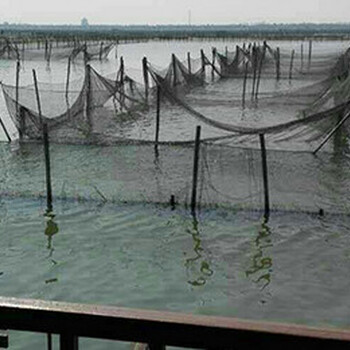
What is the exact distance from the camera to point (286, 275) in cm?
781

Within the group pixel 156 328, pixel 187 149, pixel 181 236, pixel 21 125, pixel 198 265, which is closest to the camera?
pixel 156 328

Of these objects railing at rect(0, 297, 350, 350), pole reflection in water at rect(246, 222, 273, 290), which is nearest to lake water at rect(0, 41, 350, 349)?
pole reflection in water at rect(246, 222, 273, 290)

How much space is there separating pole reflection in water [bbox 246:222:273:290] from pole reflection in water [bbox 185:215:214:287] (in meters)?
0.54

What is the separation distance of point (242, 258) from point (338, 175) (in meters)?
4.79

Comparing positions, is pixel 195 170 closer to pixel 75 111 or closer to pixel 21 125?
pixel 21 125

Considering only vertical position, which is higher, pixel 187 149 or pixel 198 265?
pixel 187 149

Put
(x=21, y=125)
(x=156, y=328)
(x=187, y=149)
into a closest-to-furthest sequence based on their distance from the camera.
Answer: (x=156, y=328), (x=187, y=149), (x=21, y=125)

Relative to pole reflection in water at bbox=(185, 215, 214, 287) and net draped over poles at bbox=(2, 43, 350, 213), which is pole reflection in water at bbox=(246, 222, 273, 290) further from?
net draped over poles at bbox=(2, 43, 350, 213)

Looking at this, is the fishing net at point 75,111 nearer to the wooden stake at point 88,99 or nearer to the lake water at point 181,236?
the wooden stake at point 88,99

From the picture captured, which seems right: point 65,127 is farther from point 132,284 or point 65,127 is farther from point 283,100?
point 283,100

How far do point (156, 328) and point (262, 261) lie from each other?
660cm

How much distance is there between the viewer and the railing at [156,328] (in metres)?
1.77

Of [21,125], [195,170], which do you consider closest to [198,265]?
[195,170]

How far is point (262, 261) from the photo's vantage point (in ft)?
27.2
